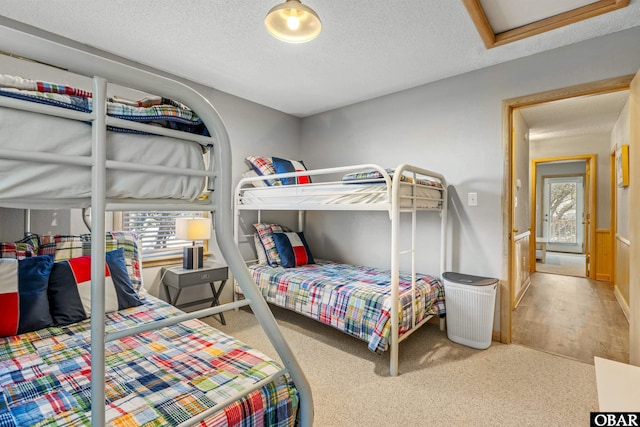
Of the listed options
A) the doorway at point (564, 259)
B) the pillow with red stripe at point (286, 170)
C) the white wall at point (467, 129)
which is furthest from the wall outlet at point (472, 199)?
the pillow with red stripe at point (286, 170)

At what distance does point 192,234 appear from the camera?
269 cm

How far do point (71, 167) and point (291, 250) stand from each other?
2.63 metres

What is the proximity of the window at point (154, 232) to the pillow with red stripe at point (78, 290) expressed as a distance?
837mm

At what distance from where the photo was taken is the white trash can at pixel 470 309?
94.6 inches

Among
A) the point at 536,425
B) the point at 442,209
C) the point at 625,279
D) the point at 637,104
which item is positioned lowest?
the point at 536,425

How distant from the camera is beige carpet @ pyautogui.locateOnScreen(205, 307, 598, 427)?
167cm

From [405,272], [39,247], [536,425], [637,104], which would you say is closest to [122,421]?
[39,247]

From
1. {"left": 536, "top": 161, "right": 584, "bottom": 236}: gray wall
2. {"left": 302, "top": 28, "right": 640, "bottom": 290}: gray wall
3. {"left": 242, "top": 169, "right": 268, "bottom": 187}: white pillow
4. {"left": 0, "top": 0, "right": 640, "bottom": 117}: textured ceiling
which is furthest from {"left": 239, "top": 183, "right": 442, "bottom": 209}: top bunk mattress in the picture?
{"left": 536, "top": 161, "right": 584, "bottom": 236}: gray wall

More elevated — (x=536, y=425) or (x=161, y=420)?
(x=161, y=420)

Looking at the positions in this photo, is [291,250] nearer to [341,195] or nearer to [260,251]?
[260,251]

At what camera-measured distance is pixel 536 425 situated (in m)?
1.61

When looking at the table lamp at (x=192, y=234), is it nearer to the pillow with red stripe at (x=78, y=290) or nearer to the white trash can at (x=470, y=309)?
the pillow with red stripe at (x=78, y=290)

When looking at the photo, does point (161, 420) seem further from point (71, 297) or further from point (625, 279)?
point (625, 279)

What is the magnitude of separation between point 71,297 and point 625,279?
16.2 feet
